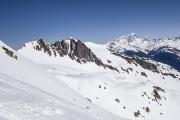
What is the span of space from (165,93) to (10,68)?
327 ft

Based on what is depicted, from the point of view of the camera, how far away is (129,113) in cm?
10081

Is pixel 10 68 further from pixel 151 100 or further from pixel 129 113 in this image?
pixel 151 100

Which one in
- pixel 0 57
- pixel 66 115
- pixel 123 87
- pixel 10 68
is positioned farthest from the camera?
pixel 123 87

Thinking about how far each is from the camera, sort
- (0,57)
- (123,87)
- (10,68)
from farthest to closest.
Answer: (123,87), (0,57), (10,68)

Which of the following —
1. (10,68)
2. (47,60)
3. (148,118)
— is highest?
(47,60)

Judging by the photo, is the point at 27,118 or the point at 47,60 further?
the point at 47,60

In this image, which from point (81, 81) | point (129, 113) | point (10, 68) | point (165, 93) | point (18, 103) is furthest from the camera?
point (165, 93)

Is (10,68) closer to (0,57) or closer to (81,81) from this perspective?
(0,57)

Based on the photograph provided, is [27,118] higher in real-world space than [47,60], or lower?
lower

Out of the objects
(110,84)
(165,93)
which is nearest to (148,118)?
(110,84)

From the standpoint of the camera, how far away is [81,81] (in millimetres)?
113750

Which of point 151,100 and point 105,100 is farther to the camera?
point 151,100

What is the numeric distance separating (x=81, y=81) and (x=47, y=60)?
7970 cm

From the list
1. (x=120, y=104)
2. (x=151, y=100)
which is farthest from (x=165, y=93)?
(x=120, y=104)
